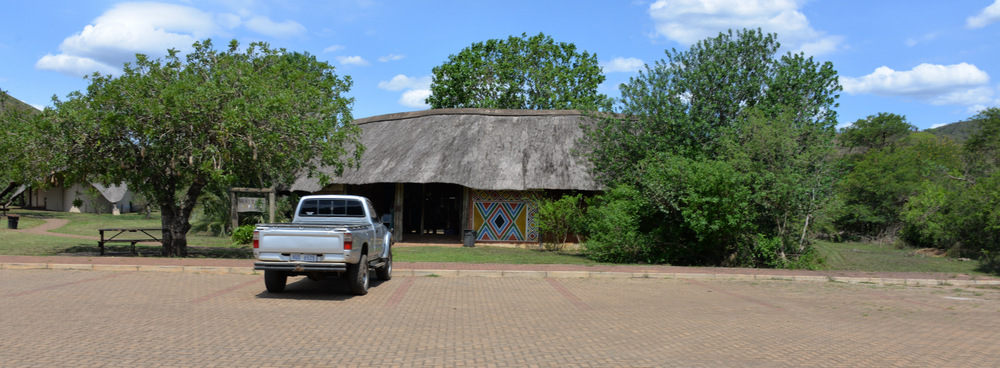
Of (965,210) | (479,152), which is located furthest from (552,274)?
(965,210)

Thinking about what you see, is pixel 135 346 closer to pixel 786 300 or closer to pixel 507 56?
pixel 786 300

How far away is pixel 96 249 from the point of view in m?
20.0

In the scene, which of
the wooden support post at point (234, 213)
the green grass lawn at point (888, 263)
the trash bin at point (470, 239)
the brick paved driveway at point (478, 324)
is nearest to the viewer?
the brick paved driveway at point (478, 324)

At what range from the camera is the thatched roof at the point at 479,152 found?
79.0 ft

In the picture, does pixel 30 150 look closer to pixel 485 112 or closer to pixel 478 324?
pixel 478 324

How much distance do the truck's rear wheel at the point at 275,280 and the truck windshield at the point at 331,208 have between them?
197cm

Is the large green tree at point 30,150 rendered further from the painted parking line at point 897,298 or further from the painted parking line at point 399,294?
the painted parking line at point 897,298

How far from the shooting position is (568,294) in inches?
472

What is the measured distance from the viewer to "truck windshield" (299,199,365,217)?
12.9 meters

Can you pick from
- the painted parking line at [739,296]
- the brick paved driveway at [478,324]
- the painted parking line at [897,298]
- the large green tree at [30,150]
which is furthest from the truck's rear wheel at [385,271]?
the painted parking line at [897,298]

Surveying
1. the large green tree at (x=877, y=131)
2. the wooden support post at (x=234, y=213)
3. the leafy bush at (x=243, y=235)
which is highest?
the large green tree at (x=877, y=131)

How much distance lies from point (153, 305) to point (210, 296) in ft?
3.86

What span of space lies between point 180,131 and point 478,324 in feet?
36.5

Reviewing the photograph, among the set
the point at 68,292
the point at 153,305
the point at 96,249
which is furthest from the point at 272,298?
the point at 96,249
